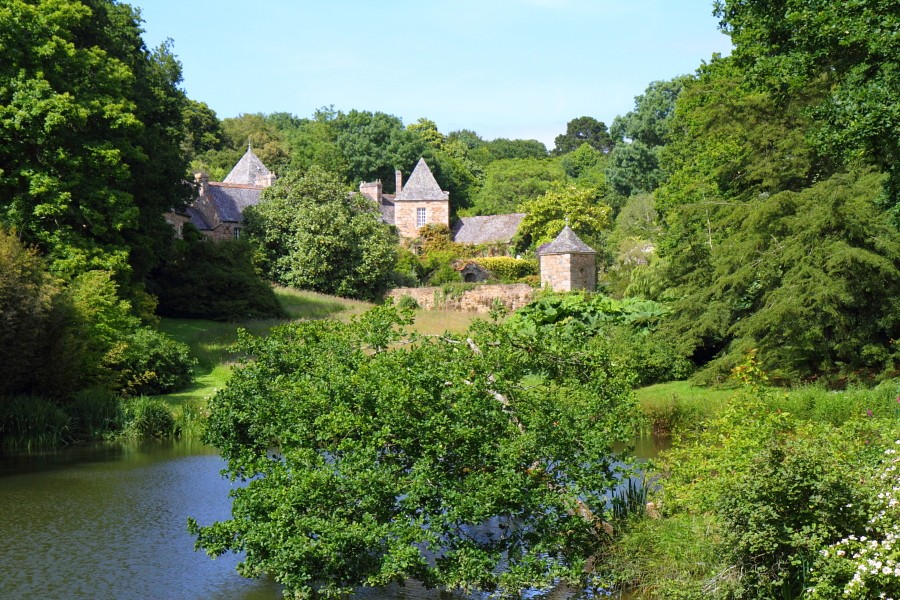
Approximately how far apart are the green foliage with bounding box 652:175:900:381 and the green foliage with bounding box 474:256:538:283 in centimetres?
3347

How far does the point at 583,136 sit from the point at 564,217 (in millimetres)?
61885

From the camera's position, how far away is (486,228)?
6469 centimetres

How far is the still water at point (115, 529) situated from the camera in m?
9.31

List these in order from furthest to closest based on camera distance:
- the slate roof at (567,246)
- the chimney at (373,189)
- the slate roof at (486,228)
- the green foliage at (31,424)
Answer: the chimney at (373,189)
the slate roof at (486,228)
the slate roof at (567,246)
the green foliage at (31,424)

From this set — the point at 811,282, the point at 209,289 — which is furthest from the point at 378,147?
the point at 811,282

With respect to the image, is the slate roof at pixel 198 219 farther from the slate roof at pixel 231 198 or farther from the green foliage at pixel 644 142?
the green foliage at pixel 644 142

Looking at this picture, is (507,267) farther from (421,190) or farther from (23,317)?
(23,317)

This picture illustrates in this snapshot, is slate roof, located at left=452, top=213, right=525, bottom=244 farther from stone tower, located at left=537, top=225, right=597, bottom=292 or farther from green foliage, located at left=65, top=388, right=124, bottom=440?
green foliage, located at left=65, top=388, right=124, bottom=440

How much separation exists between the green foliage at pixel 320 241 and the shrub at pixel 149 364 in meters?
18.3

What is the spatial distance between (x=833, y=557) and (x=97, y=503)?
1009 cm

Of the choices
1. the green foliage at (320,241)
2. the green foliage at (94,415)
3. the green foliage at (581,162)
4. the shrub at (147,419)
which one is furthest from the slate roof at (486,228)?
the green foliage at (94,415)

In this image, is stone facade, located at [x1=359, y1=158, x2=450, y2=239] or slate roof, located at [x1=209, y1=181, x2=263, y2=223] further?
stone facade, located at [x1=359, y1=158, x2=450, y2=239]

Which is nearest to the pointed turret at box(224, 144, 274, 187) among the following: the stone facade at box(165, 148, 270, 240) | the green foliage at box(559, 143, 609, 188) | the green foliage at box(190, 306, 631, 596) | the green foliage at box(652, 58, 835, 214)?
the stone facade at box(165, 148, 270, 240)

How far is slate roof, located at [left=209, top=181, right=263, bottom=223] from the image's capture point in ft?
172
